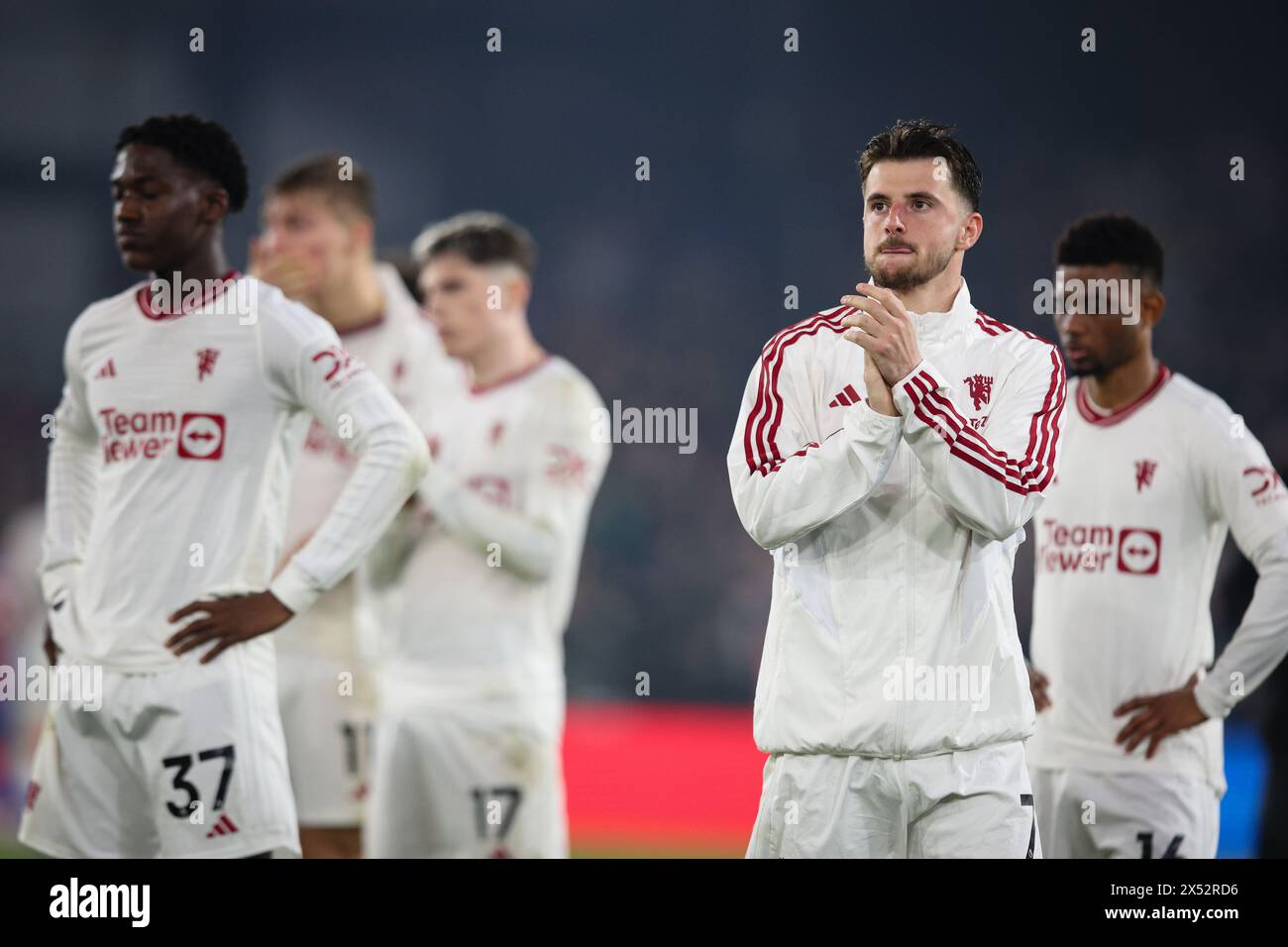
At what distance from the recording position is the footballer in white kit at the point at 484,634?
5.74 meters

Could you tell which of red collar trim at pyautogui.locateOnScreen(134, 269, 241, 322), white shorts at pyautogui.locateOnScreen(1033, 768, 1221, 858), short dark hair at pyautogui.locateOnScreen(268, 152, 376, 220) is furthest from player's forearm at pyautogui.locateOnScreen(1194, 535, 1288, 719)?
short dark hair at pyautogui.locateOnScreen(268, 152, 376, 220)

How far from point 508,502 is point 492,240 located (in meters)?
1.23

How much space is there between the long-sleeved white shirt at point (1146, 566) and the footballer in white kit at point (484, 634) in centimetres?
198

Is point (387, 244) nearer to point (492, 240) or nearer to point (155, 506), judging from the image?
point (492, 240)

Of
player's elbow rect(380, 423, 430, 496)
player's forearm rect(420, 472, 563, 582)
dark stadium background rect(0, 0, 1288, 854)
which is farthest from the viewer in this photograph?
dark stadium background rect(0, 0, 1288, 854)

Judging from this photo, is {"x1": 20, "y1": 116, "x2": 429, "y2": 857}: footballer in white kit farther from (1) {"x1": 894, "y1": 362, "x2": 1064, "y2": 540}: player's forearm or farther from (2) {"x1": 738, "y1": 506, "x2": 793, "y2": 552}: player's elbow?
(1) {"x1": 894, "y1": 362, "x2": 1064, "y2": 540}: player's forearm

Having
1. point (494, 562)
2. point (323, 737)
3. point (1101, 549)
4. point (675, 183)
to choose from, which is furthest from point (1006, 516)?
point (675, 183)

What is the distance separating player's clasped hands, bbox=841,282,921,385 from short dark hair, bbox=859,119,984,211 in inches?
17.5

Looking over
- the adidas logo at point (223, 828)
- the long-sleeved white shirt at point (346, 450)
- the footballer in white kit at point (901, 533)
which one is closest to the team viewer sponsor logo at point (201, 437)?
the adidas logo at point (223, 828)

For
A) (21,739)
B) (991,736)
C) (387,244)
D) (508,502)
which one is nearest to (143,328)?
(508,502)

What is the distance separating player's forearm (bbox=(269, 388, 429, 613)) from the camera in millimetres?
3969

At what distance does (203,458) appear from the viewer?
3.90 m

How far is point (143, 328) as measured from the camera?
13.2ft
